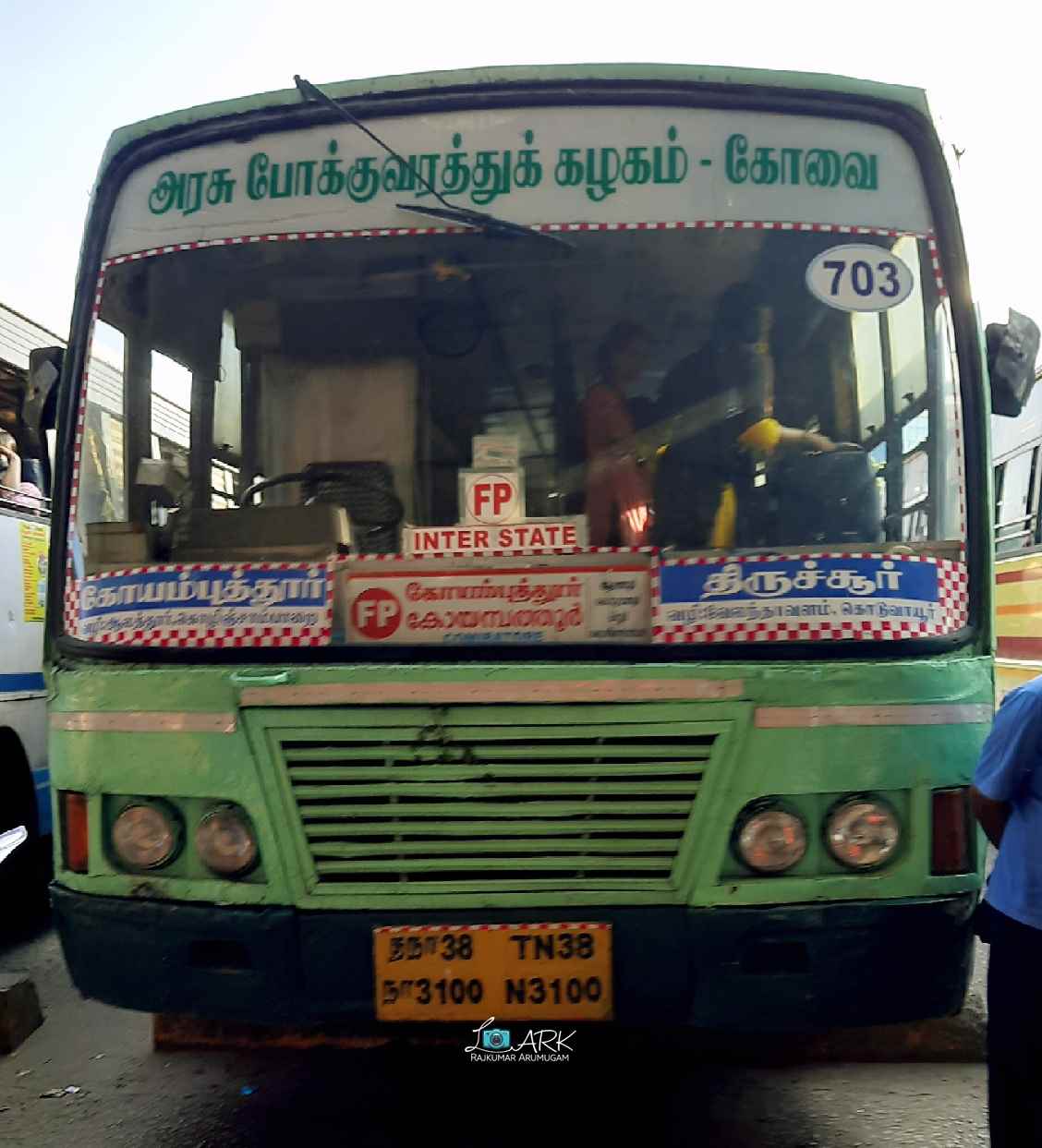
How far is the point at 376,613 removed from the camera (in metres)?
2.88

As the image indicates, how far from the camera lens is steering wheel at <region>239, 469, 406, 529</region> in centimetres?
305

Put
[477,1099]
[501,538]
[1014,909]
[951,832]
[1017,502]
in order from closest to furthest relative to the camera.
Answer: [1014,909] < [951,832] < [501,538] < [477,1099] < [1017,502]

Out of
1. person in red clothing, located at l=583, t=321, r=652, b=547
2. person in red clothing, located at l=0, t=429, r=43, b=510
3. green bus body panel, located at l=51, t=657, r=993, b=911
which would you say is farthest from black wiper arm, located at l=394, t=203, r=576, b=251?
person in red clothing, located at l=0, t=429, r=43, b=510

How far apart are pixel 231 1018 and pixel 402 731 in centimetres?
80

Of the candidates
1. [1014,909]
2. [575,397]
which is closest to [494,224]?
[575,397]

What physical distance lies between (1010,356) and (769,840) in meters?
1.55

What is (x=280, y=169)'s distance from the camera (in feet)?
10.3

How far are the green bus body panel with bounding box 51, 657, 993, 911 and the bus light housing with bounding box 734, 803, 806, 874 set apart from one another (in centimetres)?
3

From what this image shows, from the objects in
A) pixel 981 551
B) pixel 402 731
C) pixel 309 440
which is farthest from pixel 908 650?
pixel 309 440

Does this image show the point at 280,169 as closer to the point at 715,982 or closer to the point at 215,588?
the point at 215,588

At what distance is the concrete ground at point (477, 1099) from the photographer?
340cm

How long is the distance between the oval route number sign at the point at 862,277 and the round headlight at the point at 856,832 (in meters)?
1.26

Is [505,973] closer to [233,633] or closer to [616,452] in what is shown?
[233,633]

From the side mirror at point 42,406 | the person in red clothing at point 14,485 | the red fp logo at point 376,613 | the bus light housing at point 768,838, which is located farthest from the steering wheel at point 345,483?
the person in red clothing at point 14,485
